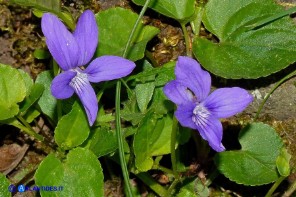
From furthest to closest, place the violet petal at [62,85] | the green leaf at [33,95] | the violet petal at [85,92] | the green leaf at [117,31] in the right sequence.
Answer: the green leaf at [117,31], the green leaf at [33,95], the violet petal at [85,92], the violet petal at [62,85]

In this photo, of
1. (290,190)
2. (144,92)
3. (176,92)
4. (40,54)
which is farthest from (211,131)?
(40,54)

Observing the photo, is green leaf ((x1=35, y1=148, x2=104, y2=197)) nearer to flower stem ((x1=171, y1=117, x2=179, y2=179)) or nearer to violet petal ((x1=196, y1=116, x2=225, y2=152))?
flower stem ((x1=171, y1=117, x2=179, y2=179))

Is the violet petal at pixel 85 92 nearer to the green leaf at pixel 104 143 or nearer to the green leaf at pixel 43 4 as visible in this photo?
the green leaf at pixel 104 143

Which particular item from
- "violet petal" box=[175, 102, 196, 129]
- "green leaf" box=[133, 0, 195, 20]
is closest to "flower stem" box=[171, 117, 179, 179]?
"violet petal" box=[175, 102, 196, 129]

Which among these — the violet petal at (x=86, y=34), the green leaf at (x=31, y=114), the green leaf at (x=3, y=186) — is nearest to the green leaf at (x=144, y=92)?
the violet petal at (x=86, y=34)

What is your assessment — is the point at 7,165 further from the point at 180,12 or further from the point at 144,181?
the point at 180,12

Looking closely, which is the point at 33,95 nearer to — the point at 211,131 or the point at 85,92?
the point at 85,92

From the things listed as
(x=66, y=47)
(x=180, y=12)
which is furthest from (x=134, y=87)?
(x=66, y=47)
